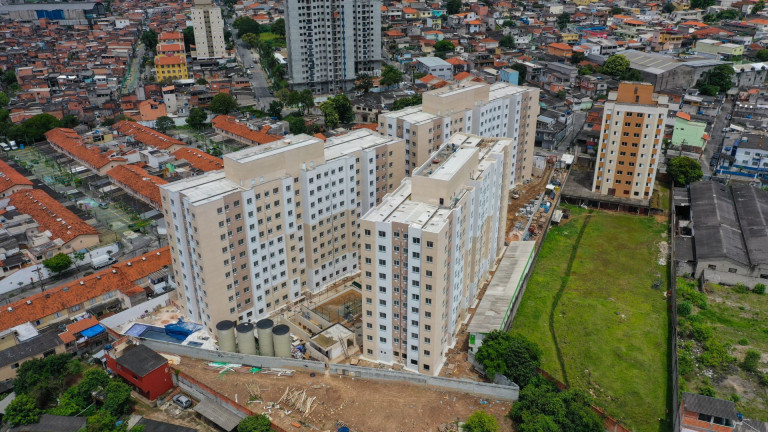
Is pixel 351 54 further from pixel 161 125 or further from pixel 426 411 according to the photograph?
pixel 426 411

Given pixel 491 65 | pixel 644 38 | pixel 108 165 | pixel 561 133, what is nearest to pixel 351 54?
pixel 491 65

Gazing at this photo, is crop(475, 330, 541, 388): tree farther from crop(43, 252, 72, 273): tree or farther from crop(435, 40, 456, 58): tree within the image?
crop(435, 40, 456, 58): tree

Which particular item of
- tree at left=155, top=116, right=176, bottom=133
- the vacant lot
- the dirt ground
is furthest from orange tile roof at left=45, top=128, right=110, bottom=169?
the vacant lot

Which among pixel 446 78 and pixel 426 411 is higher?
pixel 446 78

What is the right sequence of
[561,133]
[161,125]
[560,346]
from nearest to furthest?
[560,346]
[561,133]
[161,125]

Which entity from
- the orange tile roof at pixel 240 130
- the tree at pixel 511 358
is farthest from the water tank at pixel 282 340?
the orange tile roof at pixel 240 130

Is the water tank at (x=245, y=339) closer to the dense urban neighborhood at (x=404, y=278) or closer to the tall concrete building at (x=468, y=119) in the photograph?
the dense urban neighborhood at (x=404, y=278)
